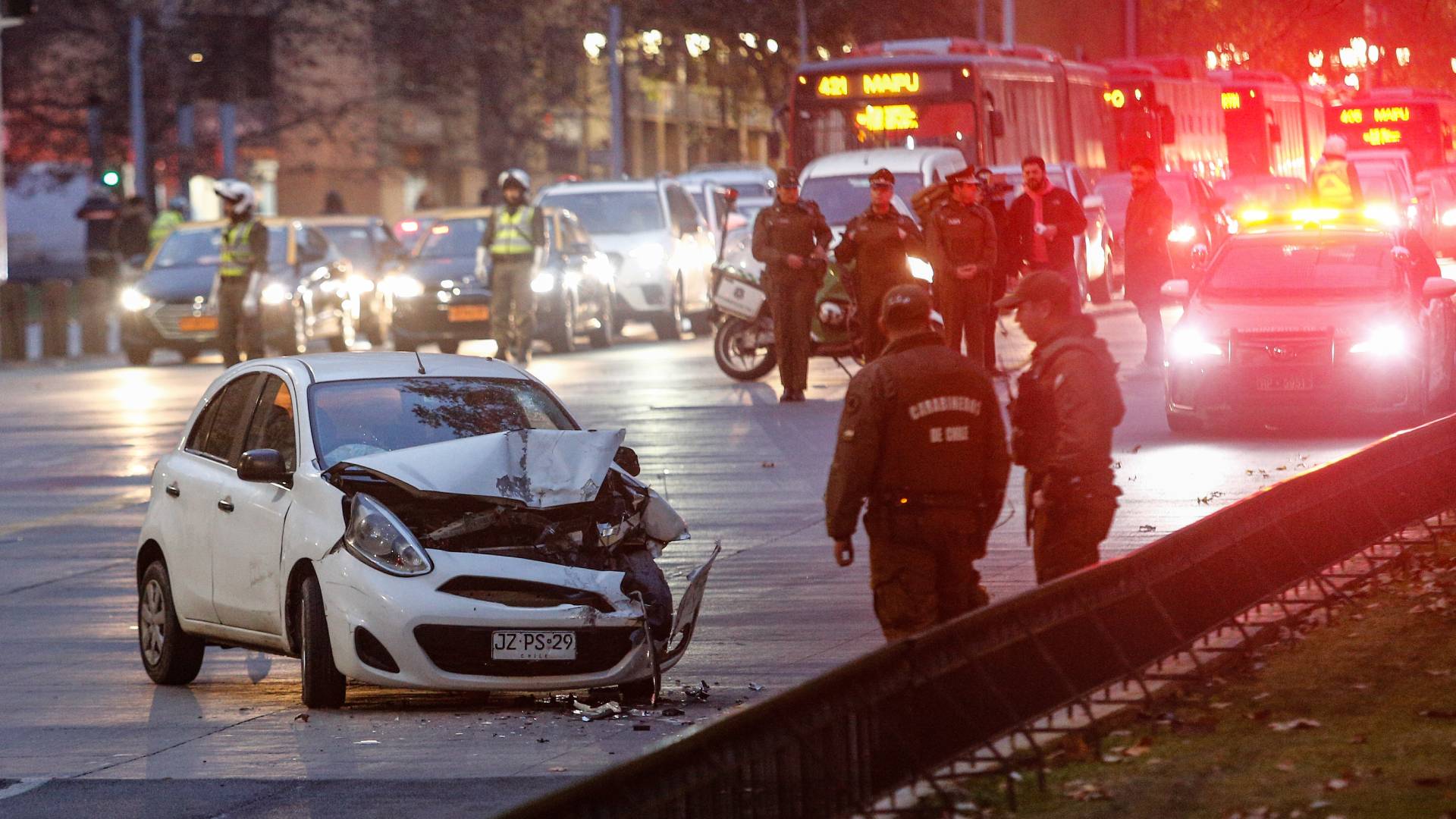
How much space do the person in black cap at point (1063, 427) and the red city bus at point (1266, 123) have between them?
1610 inches

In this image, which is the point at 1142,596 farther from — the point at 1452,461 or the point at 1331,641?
the point at 1452,461

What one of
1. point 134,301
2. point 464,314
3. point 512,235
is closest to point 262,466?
point 512,235

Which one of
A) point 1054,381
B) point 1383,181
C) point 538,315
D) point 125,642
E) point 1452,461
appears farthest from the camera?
point 1383,181

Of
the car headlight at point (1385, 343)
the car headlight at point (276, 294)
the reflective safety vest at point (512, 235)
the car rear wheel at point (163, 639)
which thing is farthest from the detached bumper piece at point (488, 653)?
the car headlight at point (276, 294)

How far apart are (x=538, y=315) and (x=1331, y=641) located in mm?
21084

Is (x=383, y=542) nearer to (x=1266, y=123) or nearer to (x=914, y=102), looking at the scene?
(x=914, y=102)

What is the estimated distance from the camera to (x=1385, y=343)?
1831cm

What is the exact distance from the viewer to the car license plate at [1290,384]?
717 inches

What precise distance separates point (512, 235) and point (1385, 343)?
1058cm

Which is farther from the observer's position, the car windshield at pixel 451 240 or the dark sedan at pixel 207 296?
the car windshield at pixel 451 240

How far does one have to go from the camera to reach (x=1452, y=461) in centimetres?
1367

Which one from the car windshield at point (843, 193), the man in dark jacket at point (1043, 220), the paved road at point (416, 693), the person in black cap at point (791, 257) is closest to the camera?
the paved road at point (416, 693)

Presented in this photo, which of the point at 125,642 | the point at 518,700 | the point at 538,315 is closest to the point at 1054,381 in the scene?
the point at 518,700

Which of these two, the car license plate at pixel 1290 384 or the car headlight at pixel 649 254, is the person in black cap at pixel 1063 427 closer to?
the car license plate at pixel 1290 384
